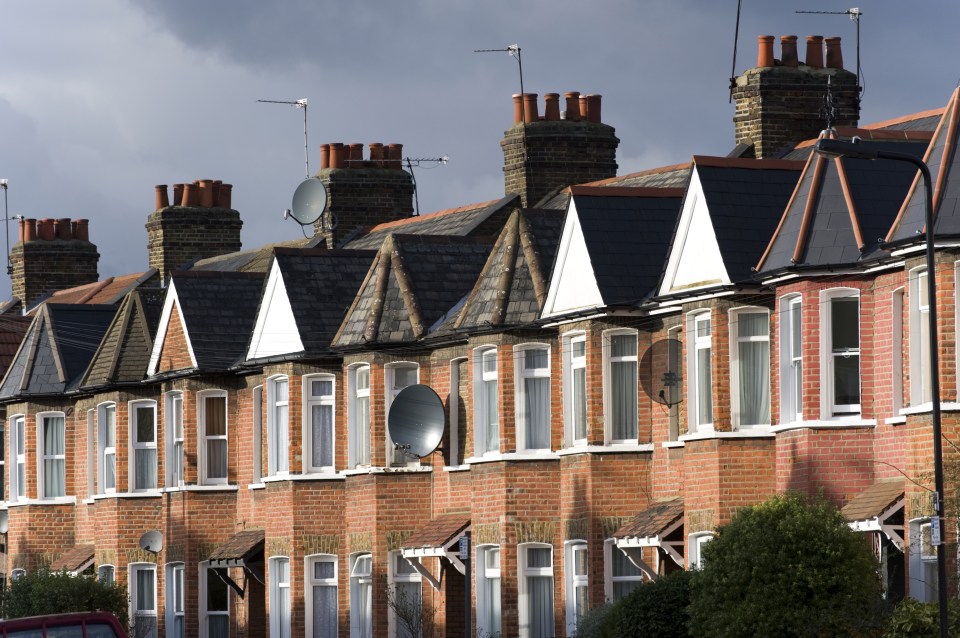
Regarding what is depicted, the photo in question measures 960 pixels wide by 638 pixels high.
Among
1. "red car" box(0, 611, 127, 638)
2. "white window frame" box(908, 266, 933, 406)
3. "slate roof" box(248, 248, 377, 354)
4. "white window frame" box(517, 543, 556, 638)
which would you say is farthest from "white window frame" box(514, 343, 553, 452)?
"red car" box(0, 611, 127, 638)

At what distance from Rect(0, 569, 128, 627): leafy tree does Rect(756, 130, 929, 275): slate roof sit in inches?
802

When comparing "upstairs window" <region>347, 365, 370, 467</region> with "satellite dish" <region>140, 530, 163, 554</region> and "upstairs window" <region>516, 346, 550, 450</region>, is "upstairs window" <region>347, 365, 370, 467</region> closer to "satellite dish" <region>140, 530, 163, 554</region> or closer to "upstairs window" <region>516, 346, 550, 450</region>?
"upstairs window" <region>516, 346, 550, 450</region>

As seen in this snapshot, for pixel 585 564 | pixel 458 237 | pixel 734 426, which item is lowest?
pixel 585 564

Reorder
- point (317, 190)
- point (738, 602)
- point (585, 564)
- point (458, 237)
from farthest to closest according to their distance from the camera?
point (317, 190) < point (458, 237) < point (585, 564) < point (738, 602)

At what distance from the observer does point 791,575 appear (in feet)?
97.7

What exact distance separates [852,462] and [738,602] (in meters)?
2.90

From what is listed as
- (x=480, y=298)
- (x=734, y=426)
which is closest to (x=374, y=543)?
(x=480, y=298)

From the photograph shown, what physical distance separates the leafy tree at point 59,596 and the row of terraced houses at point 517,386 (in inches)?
51.5

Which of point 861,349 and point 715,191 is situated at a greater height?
point 715,191

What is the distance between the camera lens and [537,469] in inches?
1519

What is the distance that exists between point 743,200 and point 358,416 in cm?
1155

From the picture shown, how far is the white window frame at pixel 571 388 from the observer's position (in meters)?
37.4

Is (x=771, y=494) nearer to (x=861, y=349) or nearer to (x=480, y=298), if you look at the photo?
(x=861, y=349)

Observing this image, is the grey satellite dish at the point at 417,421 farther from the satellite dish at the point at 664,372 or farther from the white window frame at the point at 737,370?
the white window frame at the point at 737,370
